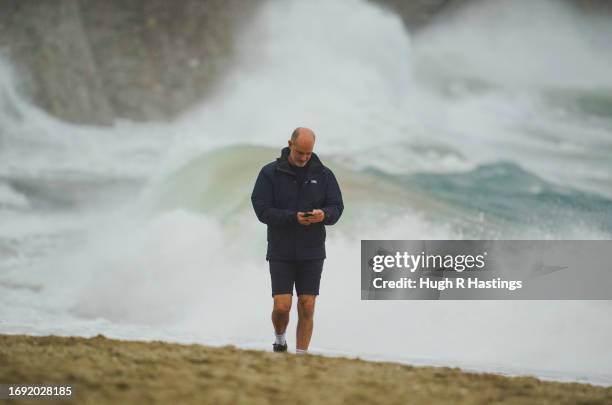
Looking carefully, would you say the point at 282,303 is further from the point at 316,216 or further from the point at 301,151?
the point at 301,151

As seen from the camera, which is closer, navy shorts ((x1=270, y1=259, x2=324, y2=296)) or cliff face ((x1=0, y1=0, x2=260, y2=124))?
navy shorts ((x1=270, y1=259, x2=324, y2=296))

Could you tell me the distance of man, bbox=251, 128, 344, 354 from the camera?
443 cm

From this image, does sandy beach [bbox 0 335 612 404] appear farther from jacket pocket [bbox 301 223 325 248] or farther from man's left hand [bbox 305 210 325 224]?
man's left hand [bbox 305 210 325 224]

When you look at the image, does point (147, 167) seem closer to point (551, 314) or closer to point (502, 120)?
point (502, 120)

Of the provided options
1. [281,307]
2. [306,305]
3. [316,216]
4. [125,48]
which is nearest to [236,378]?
[281,307]

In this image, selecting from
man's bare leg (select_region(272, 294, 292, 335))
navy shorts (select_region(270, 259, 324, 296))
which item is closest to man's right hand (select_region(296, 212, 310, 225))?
navy shorts (select_region(270, 259, 324, 296))

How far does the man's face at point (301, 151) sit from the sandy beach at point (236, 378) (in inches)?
40.3

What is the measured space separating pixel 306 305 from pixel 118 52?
2302 centimetres

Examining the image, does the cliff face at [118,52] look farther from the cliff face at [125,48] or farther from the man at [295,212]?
the man at [295,212]

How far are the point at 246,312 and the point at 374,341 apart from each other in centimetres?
159

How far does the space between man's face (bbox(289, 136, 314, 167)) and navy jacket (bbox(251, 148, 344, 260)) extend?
51mm

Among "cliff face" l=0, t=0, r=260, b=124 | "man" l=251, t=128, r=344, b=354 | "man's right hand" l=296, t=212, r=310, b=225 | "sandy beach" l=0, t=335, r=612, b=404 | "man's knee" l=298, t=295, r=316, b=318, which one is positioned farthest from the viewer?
"cliff face" l=0, t=0, r=260, b=124

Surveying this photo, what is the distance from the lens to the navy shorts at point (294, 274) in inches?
176

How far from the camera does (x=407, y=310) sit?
27.6ft
